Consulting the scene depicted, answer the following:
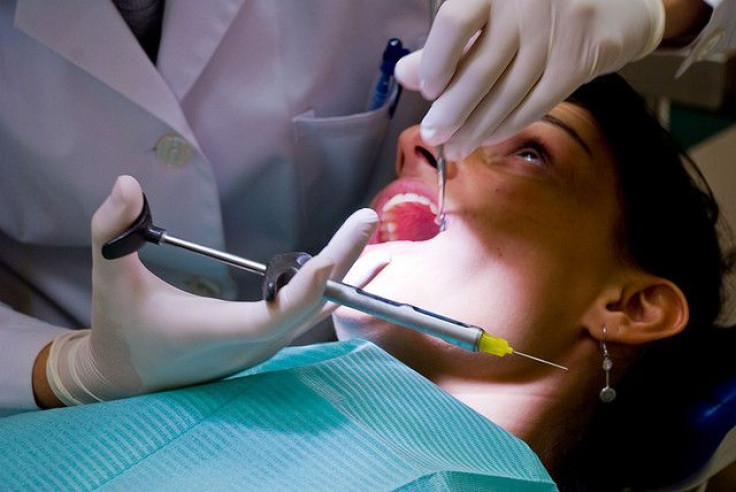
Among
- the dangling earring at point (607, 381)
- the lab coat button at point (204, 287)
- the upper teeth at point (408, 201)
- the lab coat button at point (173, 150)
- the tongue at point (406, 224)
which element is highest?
the lab coat button at point (173, 150)

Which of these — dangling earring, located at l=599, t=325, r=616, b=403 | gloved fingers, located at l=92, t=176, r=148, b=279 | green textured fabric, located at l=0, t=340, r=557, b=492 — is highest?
gloved fingers, located at l=92, t=176, r=148, b=279

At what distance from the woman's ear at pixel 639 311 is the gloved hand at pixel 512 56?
0.33 m

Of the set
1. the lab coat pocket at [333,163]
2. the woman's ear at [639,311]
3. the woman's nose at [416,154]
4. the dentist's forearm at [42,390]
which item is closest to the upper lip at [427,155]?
the woman's nose at [416,154]

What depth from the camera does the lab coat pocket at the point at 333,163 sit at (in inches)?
54.2

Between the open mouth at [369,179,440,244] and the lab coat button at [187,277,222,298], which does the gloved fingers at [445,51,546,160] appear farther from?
the lab coat button at [187,277,222,298]

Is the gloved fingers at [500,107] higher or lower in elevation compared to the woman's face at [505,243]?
higher

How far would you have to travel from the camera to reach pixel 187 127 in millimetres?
1251

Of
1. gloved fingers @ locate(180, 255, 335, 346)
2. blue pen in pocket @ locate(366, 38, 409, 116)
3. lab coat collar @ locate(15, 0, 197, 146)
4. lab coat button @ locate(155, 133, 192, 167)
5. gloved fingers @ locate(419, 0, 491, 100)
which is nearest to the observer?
gloved fingers @ locate(180, 255, 335, 346)

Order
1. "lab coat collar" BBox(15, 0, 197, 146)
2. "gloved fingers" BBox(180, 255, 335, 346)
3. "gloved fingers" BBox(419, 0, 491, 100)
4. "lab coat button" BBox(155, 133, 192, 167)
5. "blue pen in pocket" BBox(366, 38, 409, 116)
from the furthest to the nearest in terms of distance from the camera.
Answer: "blue pen in pocket" BBox(366, 38, 409, 116) < "lab coat button" BBox(155, 133, 192, 167) < "lab coat collar" BBox(15, 0, 197, 146) < "gloved fingers" BBox(419, 0, 491, 100) < "gloved fingers" BBox(180, 255, 335, 346)

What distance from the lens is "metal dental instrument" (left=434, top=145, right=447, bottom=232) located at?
120 centimetres

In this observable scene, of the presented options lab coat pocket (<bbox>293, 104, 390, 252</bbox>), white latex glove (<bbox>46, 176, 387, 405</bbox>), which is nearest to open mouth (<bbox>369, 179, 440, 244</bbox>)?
lab coat pocket (<bbox>293, 104, 390, 252</bbox>)

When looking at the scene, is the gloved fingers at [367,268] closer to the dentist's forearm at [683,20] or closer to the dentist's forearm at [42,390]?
the dentist's forearm at [42,390]

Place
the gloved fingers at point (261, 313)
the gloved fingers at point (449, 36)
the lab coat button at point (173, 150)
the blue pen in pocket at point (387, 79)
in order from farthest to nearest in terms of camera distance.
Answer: the blue pen in pocket at point (387, 79)
the lab coat button at point (173, 150)
the gloved fingers at point (449, 36)
the gloved fingers at point (261, 313)

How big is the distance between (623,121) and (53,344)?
3.21 ft
